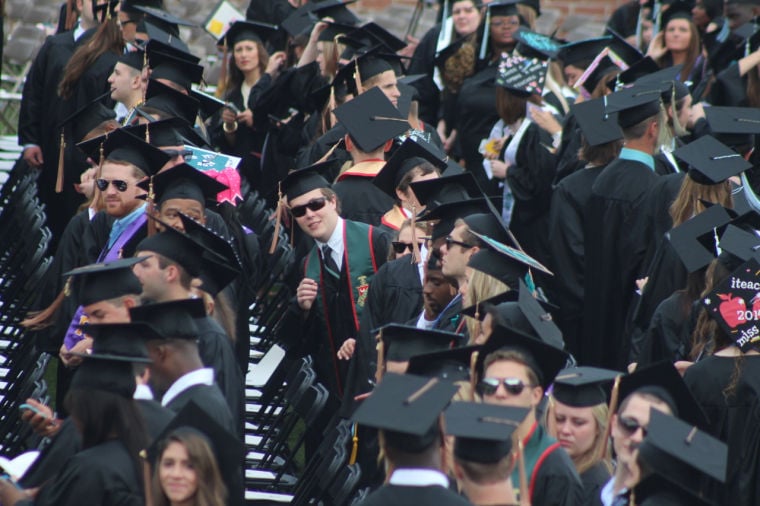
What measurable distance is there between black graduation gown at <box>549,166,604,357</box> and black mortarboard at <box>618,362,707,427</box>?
11.2ft

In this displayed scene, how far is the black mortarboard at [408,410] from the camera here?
3.62 m

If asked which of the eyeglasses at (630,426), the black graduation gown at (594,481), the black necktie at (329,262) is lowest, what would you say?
the black necktie at (329,262)

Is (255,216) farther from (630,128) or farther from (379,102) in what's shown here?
(630,128)

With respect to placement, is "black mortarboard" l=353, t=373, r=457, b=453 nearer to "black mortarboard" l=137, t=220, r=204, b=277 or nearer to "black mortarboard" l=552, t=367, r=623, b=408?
"black mortarboard" l=552, t=367, r=623, b=408

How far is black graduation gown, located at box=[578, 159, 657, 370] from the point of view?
7375mm

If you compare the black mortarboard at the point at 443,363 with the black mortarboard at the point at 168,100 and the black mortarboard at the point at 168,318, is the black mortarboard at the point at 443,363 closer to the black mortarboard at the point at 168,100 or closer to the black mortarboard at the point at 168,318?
the black mortarboard at the point at 168,318

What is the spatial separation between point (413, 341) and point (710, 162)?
2.27 meters

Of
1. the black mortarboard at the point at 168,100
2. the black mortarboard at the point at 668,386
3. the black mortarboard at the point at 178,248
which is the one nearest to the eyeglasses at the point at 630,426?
the black mortarboard at the point at 668,386

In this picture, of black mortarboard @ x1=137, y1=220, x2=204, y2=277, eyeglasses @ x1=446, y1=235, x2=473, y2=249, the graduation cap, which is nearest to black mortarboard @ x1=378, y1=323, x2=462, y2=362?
eyeglasses @ x1=446, y1=235, x2=473, y2=249

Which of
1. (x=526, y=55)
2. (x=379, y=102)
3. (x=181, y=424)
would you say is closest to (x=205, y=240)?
(x=181, y=424)

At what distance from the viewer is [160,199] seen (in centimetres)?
625

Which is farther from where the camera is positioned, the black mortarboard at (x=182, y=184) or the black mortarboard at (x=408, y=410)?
the black mortarboard at (x=182, y=184)

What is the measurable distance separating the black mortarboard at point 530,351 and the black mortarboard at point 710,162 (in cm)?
218

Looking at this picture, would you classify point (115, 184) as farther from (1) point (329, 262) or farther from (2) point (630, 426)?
(2) point (630, 426)
